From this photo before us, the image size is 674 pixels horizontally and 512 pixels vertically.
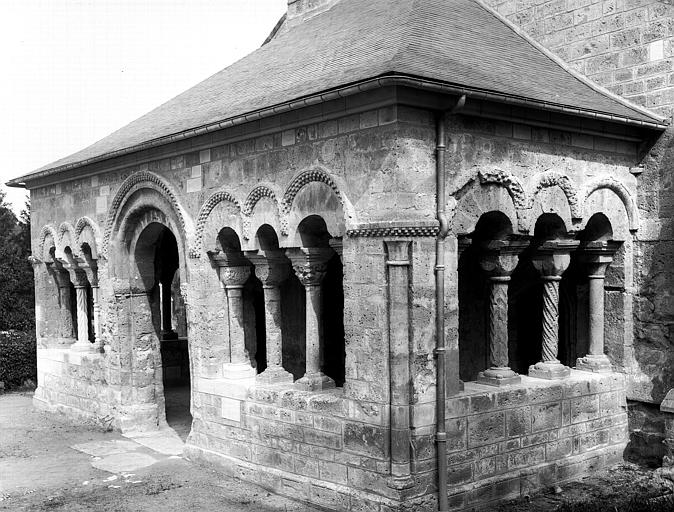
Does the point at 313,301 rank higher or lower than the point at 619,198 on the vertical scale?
lower

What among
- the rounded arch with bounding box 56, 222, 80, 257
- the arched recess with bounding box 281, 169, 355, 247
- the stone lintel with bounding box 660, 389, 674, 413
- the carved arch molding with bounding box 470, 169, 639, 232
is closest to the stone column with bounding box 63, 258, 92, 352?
the rounded arch with bounding box 56, 222, 80, 257

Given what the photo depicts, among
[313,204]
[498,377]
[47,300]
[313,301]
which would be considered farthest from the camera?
[47,300]

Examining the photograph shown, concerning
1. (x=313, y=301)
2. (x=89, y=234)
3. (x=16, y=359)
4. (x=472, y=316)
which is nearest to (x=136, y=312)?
(x=89, y=234)

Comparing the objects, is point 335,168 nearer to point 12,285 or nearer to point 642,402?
point 642,402

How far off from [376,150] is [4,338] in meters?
12.5

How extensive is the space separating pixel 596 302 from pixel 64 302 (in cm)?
935

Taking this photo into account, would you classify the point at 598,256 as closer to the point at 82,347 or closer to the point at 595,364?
the point at 595,364

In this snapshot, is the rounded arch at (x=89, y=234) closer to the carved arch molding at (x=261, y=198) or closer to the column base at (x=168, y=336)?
the carved arch molding at (x=261, y=198)

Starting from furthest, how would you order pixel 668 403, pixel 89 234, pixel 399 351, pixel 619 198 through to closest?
pixel 89 234 → pixel 619 198 → pixel 668 403 → pixel 399 351

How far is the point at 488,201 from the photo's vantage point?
25.6 ft

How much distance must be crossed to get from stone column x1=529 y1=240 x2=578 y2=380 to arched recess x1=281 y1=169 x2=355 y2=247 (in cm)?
259

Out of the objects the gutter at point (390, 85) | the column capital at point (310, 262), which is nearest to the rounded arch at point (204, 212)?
the gutter at point (390, 85)

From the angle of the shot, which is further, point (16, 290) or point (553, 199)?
point (16, 290)

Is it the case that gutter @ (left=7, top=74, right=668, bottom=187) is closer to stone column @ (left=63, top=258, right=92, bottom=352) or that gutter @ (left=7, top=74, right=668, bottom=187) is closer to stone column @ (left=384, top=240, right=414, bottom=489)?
stone column @ (left=384, top=240, right=414, bottom=489)
